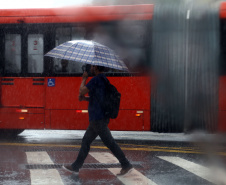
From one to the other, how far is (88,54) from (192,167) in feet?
8.98

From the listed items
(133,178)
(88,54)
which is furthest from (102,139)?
(88,54)

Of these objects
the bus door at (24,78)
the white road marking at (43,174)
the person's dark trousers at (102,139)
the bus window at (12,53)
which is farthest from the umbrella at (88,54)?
the bus window at (12,53)

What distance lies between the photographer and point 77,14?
12.3 meters

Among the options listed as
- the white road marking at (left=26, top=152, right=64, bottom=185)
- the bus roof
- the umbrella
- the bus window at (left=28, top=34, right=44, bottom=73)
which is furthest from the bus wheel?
the umbrella

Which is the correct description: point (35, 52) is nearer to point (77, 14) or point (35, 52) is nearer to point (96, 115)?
point (77, 14)

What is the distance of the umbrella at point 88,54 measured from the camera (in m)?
7.22

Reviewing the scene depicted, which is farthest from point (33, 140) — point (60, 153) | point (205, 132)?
point (205, 132)

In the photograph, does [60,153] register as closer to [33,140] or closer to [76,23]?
[33,140]

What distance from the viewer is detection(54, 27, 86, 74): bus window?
12.3 meters

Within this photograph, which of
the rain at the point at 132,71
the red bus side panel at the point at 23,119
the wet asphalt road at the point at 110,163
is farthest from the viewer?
the red bus side panel at the point at 23,119

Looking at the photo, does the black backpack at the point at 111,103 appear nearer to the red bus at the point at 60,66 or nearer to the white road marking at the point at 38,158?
the white road marking at the point at 38,158

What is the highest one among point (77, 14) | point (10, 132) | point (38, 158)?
point (77, 14)

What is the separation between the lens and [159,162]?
29.1 ft

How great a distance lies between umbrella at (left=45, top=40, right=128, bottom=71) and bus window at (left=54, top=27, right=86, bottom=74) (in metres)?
4.57
